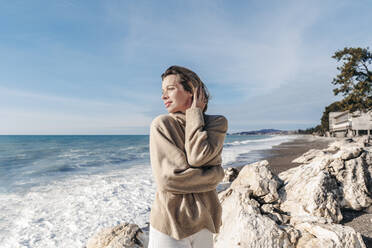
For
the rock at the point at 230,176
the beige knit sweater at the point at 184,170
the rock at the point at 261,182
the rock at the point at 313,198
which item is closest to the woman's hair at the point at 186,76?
the beige knit sweater at the point at 184,170

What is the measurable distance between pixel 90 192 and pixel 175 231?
9510 mm

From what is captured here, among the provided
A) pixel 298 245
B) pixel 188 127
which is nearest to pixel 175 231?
pixel 188 127

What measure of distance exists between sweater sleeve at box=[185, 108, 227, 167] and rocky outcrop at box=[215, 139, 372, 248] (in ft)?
7.40

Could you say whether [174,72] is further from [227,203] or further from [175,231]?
[227,203]

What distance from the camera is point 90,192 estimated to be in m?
9.87


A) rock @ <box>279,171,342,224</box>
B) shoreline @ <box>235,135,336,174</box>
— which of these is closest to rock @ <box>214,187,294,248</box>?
rock @ <box>279,171,342,224</box>

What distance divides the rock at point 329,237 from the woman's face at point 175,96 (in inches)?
106

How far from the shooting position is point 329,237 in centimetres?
305

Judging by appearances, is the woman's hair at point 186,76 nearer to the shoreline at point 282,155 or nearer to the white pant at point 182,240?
the white pant at point 182,240

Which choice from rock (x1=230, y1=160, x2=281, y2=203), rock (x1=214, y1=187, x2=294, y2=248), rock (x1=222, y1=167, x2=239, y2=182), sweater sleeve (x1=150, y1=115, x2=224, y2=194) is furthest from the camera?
rock (x1=222, y1=167, x2=239, y2=182)

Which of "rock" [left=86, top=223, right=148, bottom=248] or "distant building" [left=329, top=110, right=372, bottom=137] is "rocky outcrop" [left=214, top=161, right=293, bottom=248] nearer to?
"rock" [left=86, top=223, right=148, bottom=248]

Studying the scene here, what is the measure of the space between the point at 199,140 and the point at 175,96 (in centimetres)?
42

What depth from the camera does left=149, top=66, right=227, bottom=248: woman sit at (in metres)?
1.48

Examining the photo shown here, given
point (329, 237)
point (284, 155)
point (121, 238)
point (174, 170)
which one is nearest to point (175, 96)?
point (174, 170)
